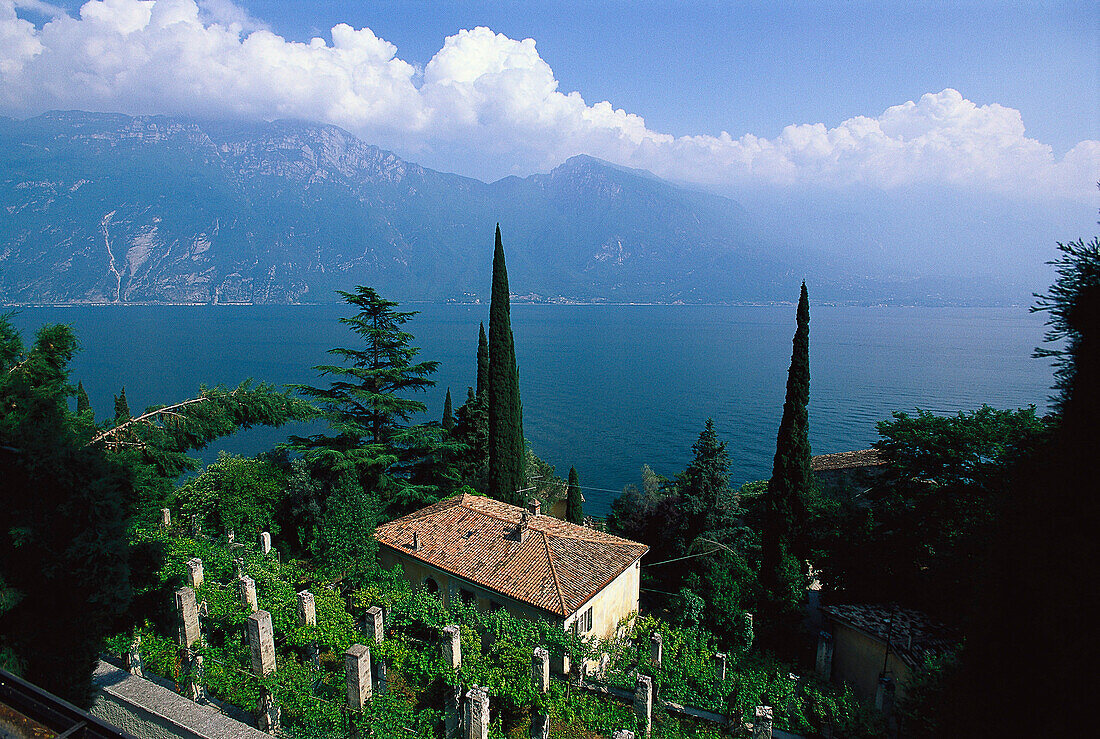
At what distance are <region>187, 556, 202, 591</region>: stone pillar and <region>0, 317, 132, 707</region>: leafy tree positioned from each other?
217 inches

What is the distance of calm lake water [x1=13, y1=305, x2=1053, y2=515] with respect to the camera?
47.5 metres

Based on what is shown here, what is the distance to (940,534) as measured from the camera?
1371 centimetres

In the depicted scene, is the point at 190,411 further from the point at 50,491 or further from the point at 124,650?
the point at 50,491

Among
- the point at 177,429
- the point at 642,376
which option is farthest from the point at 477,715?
the point at 642,376

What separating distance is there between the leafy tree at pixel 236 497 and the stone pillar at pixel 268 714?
32.7ft

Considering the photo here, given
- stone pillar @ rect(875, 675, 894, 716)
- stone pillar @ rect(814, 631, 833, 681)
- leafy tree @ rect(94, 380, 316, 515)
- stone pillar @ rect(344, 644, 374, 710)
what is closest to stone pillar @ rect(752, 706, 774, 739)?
stone pillar @ rect(875, 675, 894, 716)

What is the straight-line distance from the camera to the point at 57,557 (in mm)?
6406

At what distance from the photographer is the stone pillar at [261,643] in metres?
9.24

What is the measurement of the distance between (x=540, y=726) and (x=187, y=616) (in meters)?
6.98

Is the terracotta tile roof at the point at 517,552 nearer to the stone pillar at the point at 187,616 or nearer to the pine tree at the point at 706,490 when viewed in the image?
the pine tree at the point at 706,490

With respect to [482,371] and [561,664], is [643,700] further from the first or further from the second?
[482,371]

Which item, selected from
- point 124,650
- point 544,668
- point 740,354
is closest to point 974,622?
point 544,668

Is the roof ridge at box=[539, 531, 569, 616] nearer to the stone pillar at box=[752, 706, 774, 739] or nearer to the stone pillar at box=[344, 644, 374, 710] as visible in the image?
the stone pillar at box=[752, 706, 774, 739]

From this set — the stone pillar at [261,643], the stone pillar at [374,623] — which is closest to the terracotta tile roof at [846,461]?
the stone pillar at [374,623]
